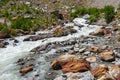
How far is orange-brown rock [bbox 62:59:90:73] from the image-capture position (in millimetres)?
15915

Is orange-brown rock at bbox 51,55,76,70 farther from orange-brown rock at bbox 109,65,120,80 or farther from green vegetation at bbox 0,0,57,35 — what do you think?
green vegetation at bbox 0,0,57,35

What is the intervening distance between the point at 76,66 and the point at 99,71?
121 cm

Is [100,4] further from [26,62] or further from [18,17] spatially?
[26,62]

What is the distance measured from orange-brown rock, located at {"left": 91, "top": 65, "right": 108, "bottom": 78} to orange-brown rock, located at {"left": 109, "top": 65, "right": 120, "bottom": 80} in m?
0.28

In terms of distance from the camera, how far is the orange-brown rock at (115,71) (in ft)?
48.9

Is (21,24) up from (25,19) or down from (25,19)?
down

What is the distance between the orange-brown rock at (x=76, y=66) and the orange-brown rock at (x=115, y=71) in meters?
1.23

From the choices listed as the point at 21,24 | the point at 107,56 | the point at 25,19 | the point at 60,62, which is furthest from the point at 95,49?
the point at 25,19

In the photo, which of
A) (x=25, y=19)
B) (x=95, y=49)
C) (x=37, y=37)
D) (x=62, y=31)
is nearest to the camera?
(x=95, y=49)

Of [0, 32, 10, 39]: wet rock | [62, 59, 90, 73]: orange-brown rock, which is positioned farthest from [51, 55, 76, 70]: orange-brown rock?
[0, 32, 10, 39]: wet rock

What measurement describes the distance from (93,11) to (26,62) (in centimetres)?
1653

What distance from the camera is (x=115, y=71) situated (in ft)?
50.4

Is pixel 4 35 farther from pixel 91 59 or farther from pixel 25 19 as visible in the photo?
pixel 91 59

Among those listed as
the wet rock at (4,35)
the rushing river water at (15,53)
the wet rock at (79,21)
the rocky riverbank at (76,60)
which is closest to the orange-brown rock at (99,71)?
the rocky riverbank at (76,60)
